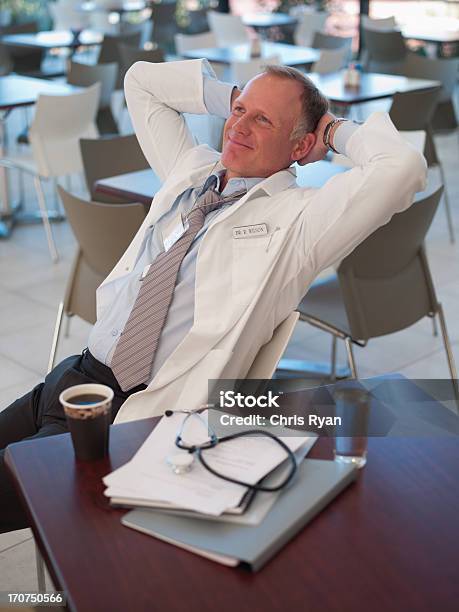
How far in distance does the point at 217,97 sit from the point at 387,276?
861 millimetres

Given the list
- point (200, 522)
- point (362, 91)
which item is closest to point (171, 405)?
point (200, 522)

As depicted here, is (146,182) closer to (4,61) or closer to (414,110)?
(414,110)

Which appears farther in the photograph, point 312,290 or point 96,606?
point 312,290

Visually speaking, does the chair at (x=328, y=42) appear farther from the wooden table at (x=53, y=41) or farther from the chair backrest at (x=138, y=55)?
the wooden table at (x=53, y=41)

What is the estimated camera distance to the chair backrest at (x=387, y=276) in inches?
111

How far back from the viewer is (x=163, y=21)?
10469mm

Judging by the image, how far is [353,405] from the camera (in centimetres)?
146

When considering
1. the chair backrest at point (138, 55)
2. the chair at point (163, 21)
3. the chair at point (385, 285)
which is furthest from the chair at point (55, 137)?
the chair at point (163, 21)

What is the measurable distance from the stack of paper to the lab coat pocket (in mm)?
487

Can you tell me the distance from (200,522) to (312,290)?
6.45ft

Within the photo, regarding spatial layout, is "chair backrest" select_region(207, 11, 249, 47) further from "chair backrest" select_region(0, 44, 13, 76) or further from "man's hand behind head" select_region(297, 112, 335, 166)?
"man's hand behind head" select_region(297, 112, 335, 166)

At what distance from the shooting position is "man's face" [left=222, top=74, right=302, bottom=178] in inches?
82.3

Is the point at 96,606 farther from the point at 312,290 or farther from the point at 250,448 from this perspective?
the point at 312,290

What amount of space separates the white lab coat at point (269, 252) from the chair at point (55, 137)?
2.96 meters
